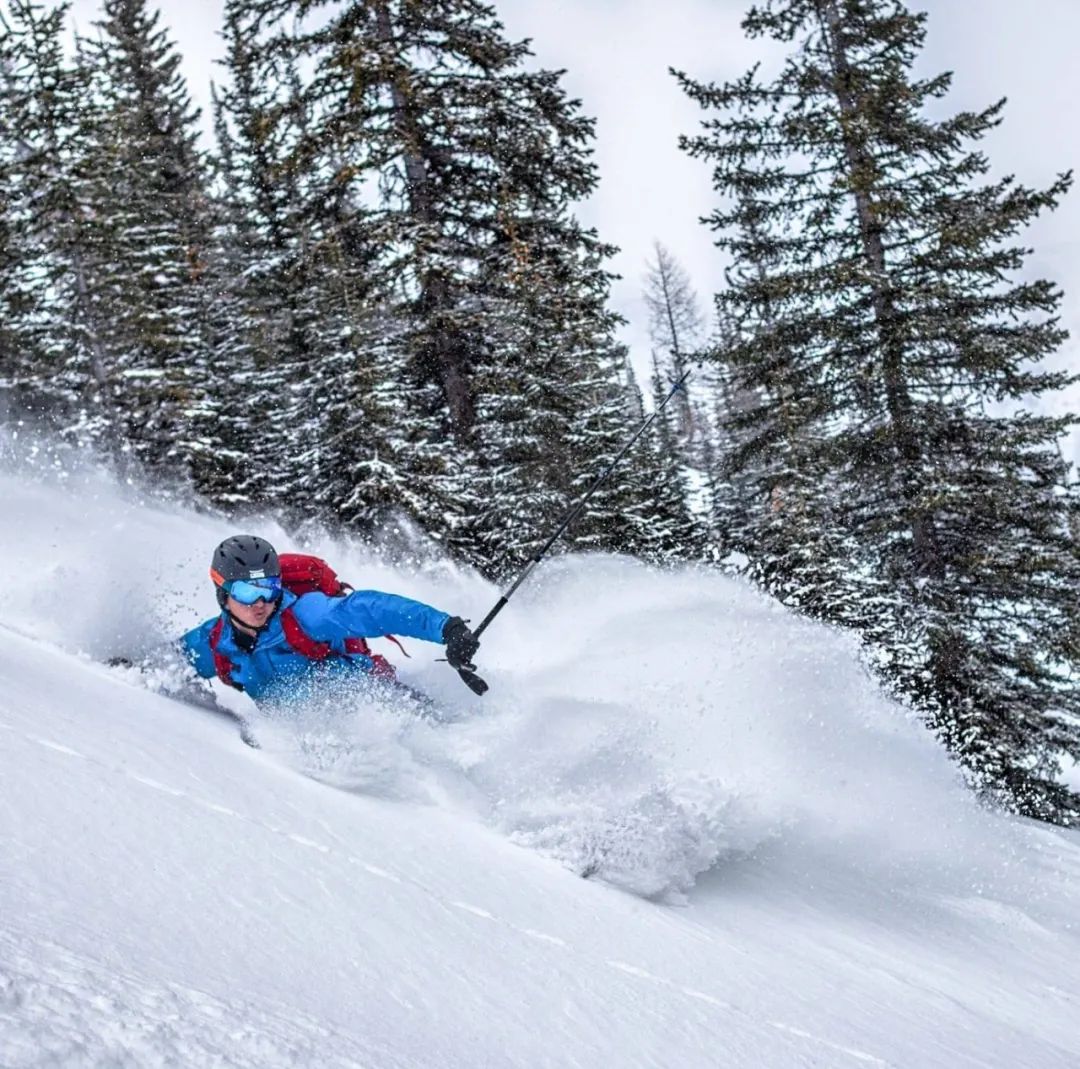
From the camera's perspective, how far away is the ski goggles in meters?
5.62

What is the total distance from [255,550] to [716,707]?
13.7ft

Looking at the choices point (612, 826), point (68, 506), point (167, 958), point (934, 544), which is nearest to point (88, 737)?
point (167, 958)

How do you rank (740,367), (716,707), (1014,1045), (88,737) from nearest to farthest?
(88,737) < (1014,1045) < (716,707) < (740,367)

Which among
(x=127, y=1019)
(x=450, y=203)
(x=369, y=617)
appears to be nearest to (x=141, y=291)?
(x=450, y=203)

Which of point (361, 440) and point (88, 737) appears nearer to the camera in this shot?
point (88, 737)

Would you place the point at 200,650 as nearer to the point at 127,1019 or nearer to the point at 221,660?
the point at 221,660

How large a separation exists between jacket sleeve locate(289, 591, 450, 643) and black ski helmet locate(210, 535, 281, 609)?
0.38 meters

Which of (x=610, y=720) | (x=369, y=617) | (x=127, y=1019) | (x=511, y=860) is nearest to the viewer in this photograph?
(x=127, y=1019)

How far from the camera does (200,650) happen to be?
615 centimetres

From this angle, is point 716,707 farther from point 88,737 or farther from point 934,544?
point 934,544

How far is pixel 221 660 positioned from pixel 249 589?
0.69 meters

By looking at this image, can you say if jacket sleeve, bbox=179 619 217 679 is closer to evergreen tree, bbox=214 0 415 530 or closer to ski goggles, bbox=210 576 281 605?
ski goggles, bbox=210 576 281 605

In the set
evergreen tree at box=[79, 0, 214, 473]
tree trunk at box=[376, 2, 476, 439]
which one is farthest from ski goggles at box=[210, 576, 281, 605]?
evergreen tree at box=[79, 0, 214, 473]

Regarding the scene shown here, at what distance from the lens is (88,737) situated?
348 centimetres
